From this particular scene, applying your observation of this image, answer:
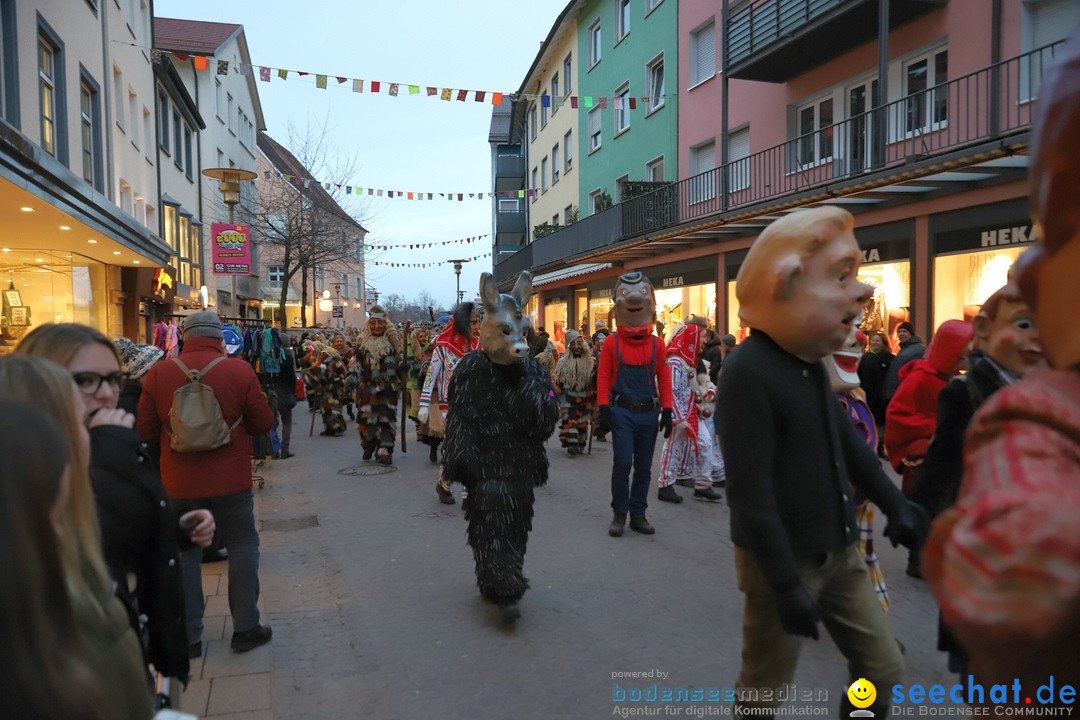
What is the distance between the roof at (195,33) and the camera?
32.2 m

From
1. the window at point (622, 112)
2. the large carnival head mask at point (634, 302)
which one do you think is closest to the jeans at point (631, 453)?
the large carnival head mask at point (634, 302)

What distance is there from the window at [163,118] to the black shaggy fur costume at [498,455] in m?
21.0

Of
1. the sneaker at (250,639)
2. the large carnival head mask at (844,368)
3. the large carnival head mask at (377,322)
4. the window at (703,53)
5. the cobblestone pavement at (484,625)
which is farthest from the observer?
the window at (703,53)

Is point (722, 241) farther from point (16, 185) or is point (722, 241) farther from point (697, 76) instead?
point (16, 185)

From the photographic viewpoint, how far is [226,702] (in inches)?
137

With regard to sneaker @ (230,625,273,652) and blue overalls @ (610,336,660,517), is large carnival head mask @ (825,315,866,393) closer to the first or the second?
blue overalls @ (610,336,660,517)

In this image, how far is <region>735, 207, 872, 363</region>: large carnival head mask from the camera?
253cm

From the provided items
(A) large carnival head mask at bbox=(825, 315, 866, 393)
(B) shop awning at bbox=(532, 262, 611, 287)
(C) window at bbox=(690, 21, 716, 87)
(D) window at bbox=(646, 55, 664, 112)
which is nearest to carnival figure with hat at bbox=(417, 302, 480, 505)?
(A) large carnival head mask at bbox=(825, 315, 866, 393)

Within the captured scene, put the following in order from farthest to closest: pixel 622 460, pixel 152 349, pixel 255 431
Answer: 1. pixel 622 460
2. pixel 152 349
3. pixel 255 431

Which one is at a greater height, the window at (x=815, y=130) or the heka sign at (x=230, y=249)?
the window at (x=815, y=130)

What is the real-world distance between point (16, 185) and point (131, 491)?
5.79 metres

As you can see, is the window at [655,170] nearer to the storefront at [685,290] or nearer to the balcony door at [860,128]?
the storefront at [685,290]

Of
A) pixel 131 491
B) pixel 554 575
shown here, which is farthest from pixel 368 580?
pixel 131 491

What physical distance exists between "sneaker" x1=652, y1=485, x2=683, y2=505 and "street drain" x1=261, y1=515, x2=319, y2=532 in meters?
3.37
